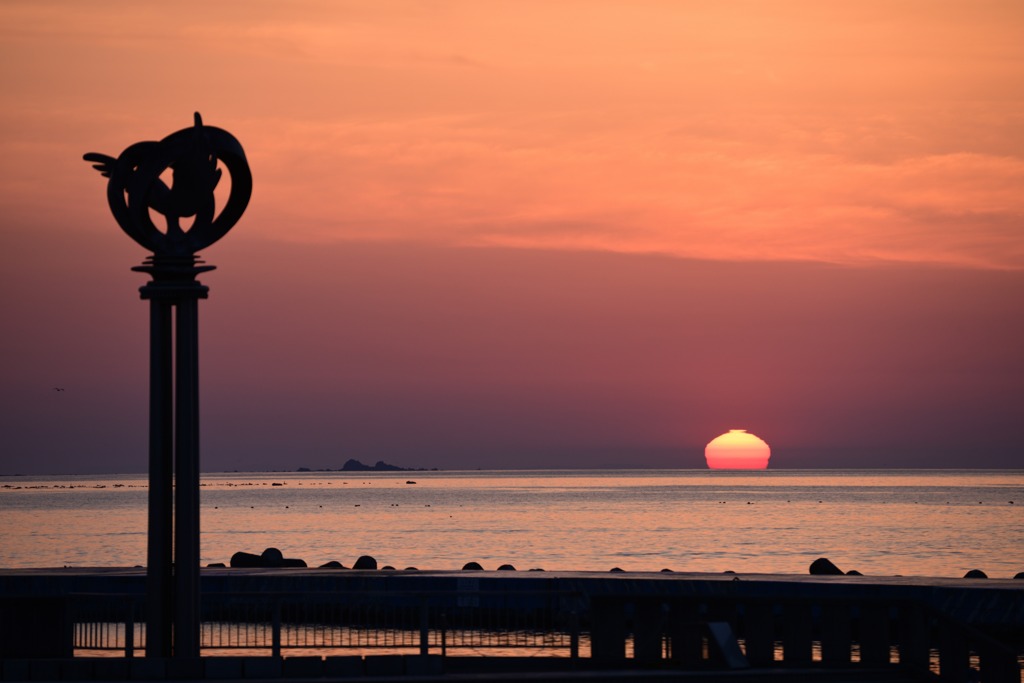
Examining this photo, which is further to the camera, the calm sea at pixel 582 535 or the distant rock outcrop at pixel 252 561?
the calm sea at pixel 582 535

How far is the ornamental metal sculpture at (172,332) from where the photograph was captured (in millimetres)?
18500

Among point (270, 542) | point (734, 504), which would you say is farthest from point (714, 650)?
point (734, 504)

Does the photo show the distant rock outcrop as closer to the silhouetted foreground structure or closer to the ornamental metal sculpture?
the silhouetted foreground structure

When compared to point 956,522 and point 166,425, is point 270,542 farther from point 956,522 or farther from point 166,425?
point 166,425

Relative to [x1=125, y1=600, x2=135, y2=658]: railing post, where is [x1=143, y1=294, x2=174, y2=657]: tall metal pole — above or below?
above

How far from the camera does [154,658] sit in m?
18.2

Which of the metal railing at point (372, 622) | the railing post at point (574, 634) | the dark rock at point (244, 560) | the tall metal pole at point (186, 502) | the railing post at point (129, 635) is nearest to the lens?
the tall metal pole at point (186, 502)

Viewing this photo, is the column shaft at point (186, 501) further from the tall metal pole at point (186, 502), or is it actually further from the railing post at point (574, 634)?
the railing post at point (574, 634)

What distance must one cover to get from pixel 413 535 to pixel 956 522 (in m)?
50.3

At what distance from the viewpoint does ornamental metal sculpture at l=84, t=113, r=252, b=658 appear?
18500 mm

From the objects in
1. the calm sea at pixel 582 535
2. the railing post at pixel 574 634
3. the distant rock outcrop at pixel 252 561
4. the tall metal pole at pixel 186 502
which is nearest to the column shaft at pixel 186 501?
the tall metal pole at pixel 186 502

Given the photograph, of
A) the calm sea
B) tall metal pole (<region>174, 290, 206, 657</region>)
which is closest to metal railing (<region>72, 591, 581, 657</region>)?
tall metal pole (<region>174, 290, 206, 657</region>)

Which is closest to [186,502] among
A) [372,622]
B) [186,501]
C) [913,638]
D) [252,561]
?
[186,501]

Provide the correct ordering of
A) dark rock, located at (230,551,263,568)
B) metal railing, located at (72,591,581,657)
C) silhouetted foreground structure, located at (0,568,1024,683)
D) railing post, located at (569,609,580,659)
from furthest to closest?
dark rock, located at (230,551,263,568), metal railing, located at (72,591,581,657), railing post, located at (569,609,580,659), silhouetted foreground structure, located at (0,568,1024,683)
